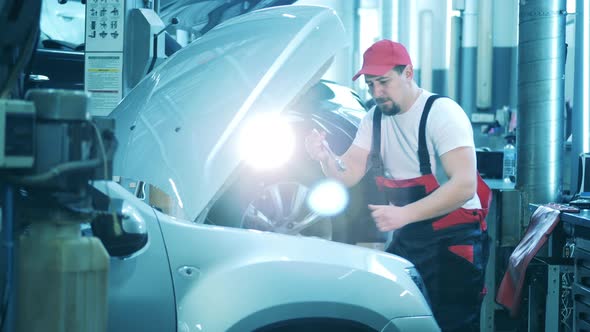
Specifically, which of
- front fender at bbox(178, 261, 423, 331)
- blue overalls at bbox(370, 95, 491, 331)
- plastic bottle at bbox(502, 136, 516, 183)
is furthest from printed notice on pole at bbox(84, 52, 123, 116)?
plastic bottle at bbox(502, 136, 516, 183)

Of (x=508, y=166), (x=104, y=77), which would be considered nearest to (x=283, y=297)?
(x=104, y=77)

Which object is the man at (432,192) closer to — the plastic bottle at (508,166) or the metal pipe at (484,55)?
the plastic bottle at (508,166)

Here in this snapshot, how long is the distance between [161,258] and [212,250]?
0.18 meters

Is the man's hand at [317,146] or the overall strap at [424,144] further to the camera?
the man's hand at [317,146]

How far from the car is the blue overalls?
0.67 m

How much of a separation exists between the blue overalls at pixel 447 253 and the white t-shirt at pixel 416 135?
4cm

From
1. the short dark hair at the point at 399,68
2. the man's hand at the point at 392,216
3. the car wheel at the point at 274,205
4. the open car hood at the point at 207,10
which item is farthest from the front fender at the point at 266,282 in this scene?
the open car hood at the point at 207,10

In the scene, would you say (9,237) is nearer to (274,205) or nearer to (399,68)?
(399,68)

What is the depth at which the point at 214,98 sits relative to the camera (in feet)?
12.6

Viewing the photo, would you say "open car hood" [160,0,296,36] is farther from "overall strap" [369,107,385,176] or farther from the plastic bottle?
"overall strap" [369,107,385,176]

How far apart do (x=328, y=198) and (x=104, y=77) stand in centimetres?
165

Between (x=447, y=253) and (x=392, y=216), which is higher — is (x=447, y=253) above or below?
below

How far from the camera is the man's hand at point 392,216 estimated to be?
394 cm

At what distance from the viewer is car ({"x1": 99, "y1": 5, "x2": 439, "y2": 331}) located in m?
2.91
